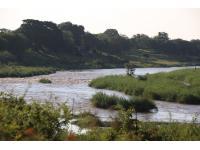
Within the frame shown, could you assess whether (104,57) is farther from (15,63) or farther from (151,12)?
(151,12)

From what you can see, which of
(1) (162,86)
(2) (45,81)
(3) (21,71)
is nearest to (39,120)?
(3) (21,71)

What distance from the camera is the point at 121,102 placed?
1267cm

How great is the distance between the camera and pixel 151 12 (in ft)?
→ 29.2

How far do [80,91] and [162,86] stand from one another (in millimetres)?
3105

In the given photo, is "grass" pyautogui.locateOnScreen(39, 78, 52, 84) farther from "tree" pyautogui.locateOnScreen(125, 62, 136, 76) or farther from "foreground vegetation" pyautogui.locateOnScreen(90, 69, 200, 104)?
"tree" pyautogui.locateOnScreen(125, 62, 136, 76)

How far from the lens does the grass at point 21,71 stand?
10328 mm

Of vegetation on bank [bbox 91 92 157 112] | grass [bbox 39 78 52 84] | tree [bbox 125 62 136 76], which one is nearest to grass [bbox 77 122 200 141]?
tree [bbox 125 62 136 76]

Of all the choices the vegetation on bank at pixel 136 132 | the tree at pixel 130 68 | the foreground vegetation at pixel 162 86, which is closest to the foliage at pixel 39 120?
the vegetation on bank at pixel 136 132

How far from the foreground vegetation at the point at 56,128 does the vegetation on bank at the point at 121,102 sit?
13.6 feet

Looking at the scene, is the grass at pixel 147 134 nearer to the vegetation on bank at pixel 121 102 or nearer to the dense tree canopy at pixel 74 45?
the dense tree canopy at pixel 74 45

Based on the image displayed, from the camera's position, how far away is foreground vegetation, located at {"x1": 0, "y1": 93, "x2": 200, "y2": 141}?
6906 mm

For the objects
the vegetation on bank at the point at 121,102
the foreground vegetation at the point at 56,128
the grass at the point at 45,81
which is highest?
the grass at the point at 45,81

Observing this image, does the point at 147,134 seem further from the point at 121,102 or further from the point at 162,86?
the point at 162,86

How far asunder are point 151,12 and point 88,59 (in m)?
3.31
